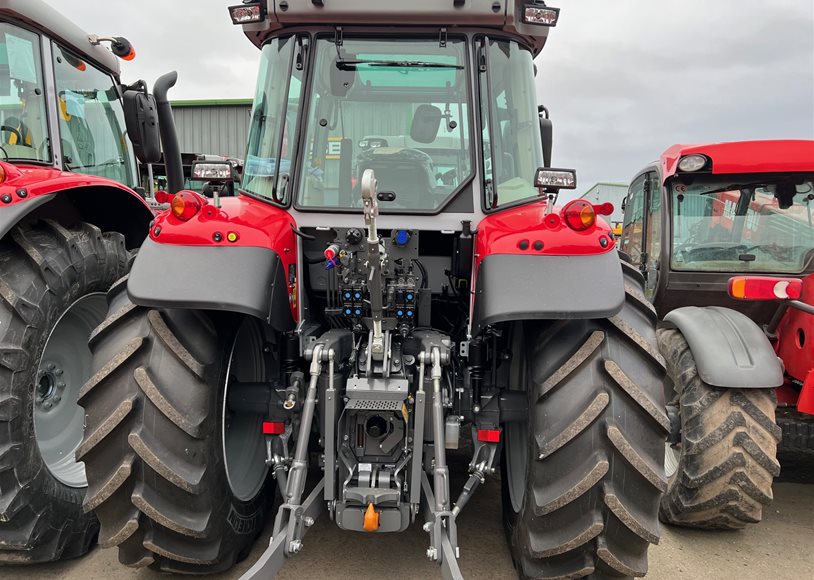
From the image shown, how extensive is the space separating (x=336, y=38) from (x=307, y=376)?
1.55 meters

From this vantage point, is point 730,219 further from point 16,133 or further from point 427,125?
point 16,133

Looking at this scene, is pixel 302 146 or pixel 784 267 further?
pixel 784 267

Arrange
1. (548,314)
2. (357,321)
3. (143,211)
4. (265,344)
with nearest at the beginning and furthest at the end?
(548,314)
(357,321)
(265,344)
(143,211)

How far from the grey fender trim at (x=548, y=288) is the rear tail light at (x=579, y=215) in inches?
4.9

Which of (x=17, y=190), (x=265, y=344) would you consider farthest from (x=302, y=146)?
(x=17, y=190)

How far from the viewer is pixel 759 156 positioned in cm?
390

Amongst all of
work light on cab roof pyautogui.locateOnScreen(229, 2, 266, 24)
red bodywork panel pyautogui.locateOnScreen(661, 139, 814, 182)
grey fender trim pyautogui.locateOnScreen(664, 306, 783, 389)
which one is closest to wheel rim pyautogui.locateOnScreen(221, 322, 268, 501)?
work light on cab roof pyautogui.locateOnScreen(229, 2, 266, 24)

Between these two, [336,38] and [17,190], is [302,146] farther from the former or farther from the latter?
[17,190]

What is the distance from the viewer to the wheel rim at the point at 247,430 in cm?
272

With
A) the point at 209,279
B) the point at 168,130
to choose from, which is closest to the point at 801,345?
the point at 209,279

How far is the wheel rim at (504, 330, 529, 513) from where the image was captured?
2678 millimetres

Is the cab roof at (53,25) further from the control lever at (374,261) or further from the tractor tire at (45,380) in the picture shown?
the control lever at (374,261)

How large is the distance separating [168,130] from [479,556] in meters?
2.78

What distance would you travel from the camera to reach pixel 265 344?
269cm
